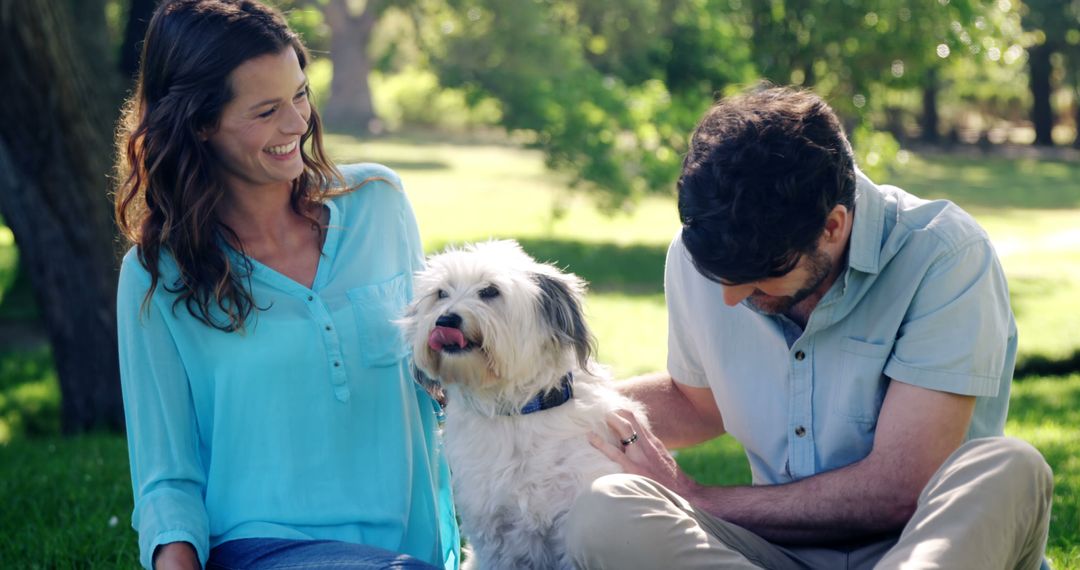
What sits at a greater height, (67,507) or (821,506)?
(821,506)

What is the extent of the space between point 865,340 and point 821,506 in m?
0.45

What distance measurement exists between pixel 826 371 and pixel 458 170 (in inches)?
1091

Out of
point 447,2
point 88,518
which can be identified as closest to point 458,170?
point 447,2

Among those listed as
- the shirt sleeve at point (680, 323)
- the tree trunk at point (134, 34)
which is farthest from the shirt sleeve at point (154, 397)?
the tree trunk at point (134, 34)

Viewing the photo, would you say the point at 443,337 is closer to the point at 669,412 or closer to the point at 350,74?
the point at 669,412

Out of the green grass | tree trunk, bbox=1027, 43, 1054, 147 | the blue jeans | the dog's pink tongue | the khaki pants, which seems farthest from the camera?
tree trunk, bbox=1027, 43, 1054, 147

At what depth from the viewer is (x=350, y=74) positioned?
42.0 meters

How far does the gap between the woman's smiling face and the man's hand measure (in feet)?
3.83

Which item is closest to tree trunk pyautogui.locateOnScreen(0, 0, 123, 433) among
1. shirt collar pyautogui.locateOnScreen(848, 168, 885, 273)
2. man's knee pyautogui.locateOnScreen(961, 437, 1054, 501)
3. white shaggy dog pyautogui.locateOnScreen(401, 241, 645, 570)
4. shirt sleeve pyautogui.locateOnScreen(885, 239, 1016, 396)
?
white shaggy dog pyautogui.locateOnScreen(401, 241, 645, 570)

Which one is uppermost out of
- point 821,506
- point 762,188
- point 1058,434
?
point 762,188

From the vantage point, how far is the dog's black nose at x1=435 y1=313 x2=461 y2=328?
322 centimetres

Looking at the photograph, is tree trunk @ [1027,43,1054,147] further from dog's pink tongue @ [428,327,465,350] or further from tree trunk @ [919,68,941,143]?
dog's pink tongue @ [428,327,465,350]

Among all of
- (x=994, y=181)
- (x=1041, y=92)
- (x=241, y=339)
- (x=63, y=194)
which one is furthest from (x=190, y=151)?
(x=1041, y=92)

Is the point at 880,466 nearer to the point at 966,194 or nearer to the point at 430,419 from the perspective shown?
the point at 430,419
